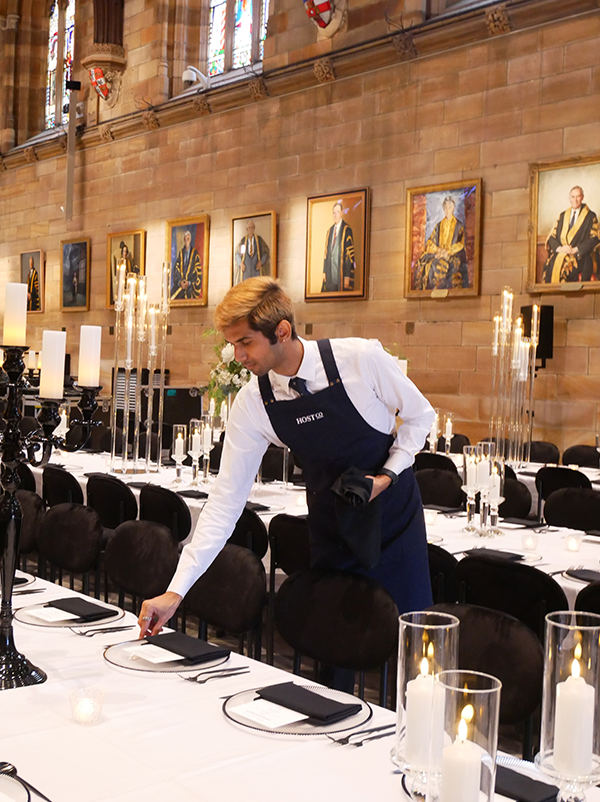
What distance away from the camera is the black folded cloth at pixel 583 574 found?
3.60 meters

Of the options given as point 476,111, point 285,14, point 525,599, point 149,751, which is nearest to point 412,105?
point 476,111

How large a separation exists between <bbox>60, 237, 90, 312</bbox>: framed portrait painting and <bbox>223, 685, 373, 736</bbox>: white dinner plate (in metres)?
15.9

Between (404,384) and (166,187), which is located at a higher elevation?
(166,187)

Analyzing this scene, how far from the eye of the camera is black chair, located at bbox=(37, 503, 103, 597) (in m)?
4.26

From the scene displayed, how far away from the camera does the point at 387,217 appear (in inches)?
475

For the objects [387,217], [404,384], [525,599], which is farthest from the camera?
[387,217]

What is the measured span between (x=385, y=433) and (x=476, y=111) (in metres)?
9.05

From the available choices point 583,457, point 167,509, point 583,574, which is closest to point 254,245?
point 583,457

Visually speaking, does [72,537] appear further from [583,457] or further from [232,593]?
[583,457]

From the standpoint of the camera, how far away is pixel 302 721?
204 cm

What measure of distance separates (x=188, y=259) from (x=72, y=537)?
36.2ft

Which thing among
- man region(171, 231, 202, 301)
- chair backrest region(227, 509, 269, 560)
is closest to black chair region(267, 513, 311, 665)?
chair backrest region(227, 509, 269, 560)

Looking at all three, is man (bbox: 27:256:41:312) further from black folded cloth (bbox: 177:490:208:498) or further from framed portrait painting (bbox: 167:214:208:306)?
black folded cloth (bbox: 177:490:208:498)

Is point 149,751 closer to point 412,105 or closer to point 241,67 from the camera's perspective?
point 412,105
